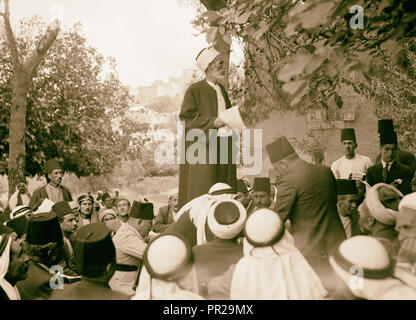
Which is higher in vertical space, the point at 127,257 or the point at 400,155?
the point at 400,155

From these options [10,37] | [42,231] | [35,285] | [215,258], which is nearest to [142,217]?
[42,231]

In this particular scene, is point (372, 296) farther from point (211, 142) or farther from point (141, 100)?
point (141, 100)

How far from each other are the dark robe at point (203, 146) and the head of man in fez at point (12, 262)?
7.03 feet

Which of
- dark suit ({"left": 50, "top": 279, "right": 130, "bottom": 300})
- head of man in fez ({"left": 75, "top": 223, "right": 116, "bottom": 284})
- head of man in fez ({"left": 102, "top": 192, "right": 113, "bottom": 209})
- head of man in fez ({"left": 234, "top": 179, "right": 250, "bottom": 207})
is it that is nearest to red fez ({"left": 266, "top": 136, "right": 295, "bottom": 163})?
head of man in fez ({"left": 234, "top": 179, "right": 250, "bottom": 207})

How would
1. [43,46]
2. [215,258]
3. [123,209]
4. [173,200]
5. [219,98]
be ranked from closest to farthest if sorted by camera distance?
[215,258]
[219,98]
[123,209]
[173,200]
[43,46]

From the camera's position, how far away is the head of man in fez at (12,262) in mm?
3361

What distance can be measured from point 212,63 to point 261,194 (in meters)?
1.65

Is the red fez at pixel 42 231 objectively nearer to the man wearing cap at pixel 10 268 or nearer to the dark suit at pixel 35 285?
the dark suit at pixel 35 285

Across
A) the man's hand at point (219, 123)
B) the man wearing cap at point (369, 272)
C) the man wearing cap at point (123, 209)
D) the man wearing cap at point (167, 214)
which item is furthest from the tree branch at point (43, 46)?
the man wearing cap at point (369, 272)

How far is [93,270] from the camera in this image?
2.93 metres

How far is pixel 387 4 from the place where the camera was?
323cm

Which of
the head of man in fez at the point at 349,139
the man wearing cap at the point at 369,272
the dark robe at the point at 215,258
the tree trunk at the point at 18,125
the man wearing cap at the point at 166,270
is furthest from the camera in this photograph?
the tree trunk at the point at 18,125

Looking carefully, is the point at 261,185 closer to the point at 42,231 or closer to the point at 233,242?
the point at 233,242
